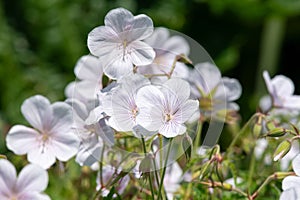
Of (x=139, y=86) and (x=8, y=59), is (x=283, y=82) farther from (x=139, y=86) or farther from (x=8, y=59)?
(x=8, y=59)

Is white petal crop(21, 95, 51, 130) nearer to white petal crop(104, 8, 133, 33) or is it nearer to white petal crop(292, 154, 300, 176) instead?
white petal crop(104, 8, 133, 33)

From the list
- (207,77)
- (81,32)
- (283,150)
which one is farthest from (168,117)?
(81,32)

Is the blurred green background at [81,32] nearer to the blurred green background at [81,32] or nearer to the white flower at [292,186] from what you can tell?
the blurred green background at [81,32]

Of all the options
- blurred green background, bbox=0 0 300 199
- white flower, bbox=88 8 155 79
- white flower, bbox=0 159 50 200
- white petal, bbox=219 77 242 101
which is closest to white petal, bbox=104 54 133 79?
white flower, bbox=88 8 155 79

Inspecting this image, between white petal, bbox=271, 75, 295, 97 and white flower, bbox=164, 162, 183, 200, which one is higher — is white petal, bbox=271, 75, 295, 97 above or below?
above

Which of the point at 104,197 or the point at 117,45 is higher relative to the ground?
the point at 117,45

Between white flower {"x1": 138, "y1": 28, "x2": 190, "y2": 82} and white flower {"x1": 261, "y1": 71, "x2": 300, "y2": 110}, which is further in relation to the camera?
white flower {"x1": 261, "y1": 71, "x2": 300, "y2": 110}

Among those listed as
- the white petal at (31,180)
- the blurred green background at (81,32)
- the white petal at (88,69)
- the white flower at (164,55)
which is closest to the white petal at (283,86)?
the white flower at (164,55)

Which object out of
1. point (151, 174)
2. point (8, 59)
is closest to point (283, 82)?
point (151, 174)

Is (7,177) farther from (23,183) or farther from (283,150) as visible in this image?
(283,150)
